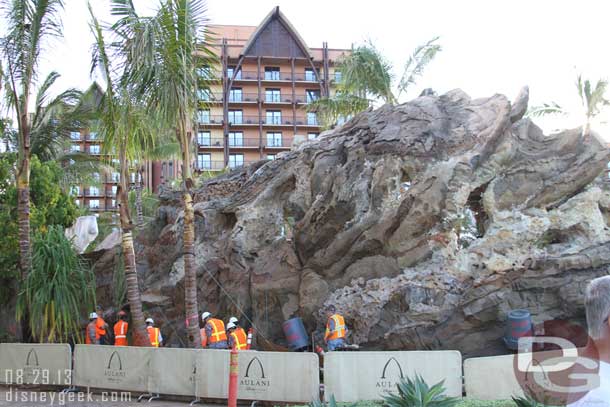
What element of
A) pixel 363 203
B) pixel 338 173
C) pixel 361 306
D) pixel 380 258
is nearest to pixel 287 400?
pixel 361 306

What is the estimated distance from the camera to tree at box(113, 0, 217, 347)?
12.6 metres

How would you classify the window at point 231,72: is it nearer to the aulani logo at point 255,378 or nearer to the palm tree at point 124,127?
the palm tree at point 124,127

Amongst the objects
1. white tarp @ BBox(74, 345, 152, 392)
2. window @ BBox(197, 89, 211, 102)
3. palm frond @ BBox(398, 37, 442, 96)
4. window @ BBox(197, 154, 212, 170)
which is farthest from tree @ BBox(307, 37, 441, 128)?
window @ BBox(197, 154, 212, 170)

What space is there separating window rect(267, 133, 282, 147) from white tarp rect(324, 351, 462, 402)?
167 ft

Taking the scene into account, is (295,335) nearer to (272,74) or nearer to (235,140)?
(235,140)

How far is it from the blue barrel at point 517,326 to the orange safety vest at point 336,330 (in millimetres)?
3512

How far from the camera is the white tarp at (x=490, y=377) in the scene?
961 centimetres

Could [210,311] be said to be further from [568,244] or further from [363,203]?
[568,244]

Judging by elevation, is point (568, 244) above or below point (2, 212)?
below

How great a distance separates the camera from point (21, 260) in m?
15.3

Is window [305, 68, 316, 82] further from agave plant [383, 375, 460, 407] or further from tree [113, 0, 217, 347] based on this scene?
agave plant [383, 375, 460, 407]

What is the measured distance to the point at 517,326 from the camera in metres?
11.7

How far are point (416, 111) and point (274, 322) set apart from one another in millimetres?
6703

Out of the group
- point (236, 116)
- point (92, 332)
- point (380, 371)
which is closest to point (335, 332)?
point (380, 371)
